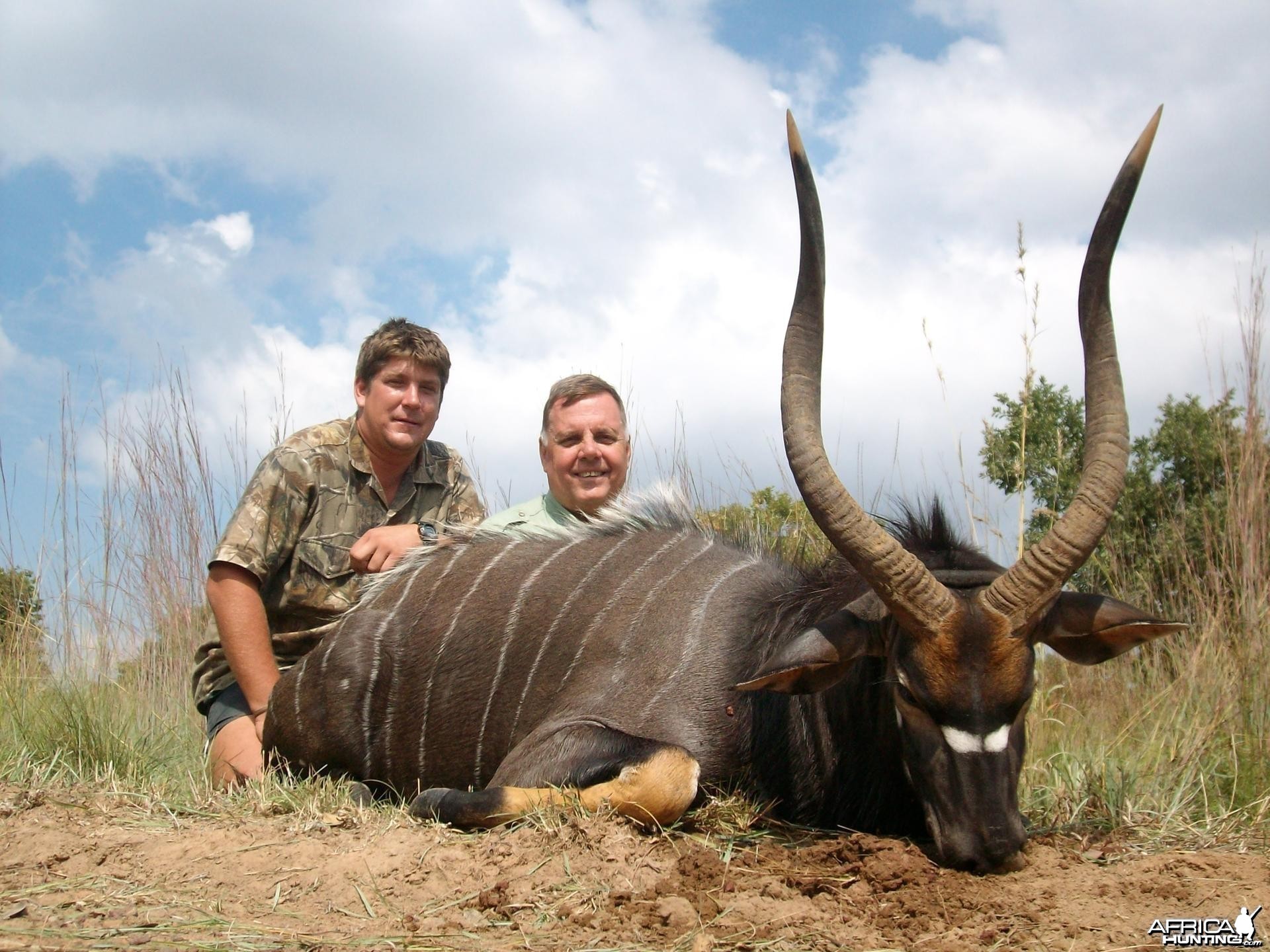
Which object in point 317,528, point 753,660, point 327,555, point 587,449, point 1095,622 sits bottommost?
point 753,660

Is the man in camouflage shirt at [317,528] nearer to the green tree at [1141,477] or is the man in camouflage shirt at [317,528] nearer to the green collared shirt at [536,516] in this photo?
the green collared shirt at [536,516]

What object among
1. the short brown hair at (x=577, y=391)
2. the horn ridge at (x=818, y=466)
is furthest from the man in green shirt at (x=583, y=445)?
the horn ridge at (x=818, y=466)

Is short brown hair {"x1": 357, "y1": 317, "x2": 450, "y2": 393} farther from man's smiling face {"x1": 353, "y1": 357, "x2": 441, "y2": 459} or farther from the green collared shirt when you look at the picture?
the green collared shirt

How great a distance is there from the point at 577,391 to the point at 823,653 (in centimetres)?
248

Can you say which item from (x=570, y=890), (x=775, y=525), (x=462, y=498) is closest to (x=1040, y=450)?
(x=775, y=525)

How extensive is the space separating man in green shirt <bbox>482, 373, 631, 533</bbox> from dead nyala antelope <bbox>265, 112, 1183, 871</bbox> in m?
0.78

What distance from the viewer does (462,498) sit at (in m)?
5.32

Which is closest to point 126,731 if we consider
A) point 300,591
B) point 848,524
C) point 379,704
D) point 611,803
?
point 300,591

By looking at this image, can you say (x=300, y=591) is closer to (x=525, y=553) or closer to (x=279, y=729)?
(x=279, y=729)

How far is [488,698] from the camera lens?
151 inches

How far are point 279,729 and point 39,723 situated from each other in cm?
119

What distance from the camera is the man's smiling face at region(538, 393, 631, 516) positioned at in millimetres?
4961

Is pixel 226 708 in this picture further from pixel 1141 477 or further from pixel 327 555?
pixel 1141 477

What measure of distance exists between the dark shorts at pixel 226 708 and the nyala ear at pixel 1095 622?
3238mm
